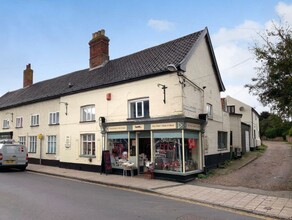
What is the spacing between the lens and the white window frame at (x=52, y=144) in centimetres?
2069

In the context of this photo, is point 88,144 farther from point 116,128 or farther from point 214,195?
point 214,195

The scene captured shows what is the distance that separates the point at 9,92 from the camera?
33.0 m

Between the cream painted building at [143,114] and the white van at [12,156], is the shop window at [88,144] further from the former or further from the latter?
the white van at [12,156]

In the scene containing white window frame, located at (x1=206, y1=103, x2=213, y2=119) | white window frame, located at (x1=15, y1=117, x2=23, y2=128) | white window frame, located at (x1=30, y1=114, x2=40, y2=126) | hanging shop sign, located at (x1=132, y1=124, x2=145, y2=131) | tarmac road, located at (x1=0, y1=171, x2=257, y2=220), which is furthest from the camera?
white window frame, located at (x1=15, y1=117, x2=23, y2=128)

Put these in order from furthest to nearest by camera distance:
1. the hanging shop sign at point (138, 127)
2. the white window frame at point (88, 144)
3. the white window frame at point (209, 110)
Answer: the white window frame at point (88, 144), the white window frame at point (209, 110), the hanging shop sign at point (138, 127)

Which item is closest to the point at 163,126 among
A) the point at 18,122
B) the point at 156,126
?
the point at 156,126

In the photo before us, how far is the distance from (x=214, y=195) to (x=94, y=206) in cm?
450

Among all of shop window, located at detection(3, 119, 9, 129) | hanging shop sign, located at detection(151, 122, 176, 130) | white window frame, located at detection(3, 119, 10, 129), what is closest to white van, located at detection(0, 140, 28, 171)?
white window frame, located at detection(3, 119, 10, 129)

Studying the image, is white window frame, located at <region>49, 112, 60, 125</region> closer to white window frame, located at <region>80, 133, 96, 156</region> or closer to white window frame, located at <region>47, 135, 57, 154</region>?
white window frame, located at <region>47, 135, 57, 154</region>

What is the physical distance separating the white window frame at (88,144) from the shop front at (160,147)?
4.71 feet

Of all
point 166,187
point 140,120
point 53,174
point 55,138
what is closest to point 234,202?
point 166,187

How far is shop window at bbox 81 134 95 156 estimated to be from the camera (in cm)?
1719

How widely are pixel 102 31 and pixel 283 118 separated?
15.4m

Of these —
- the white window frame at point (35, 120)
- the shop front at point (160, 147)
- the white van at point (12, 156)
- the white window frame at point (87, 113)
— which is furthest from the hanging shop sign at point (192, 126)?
the white window frame at point (35, 120)
